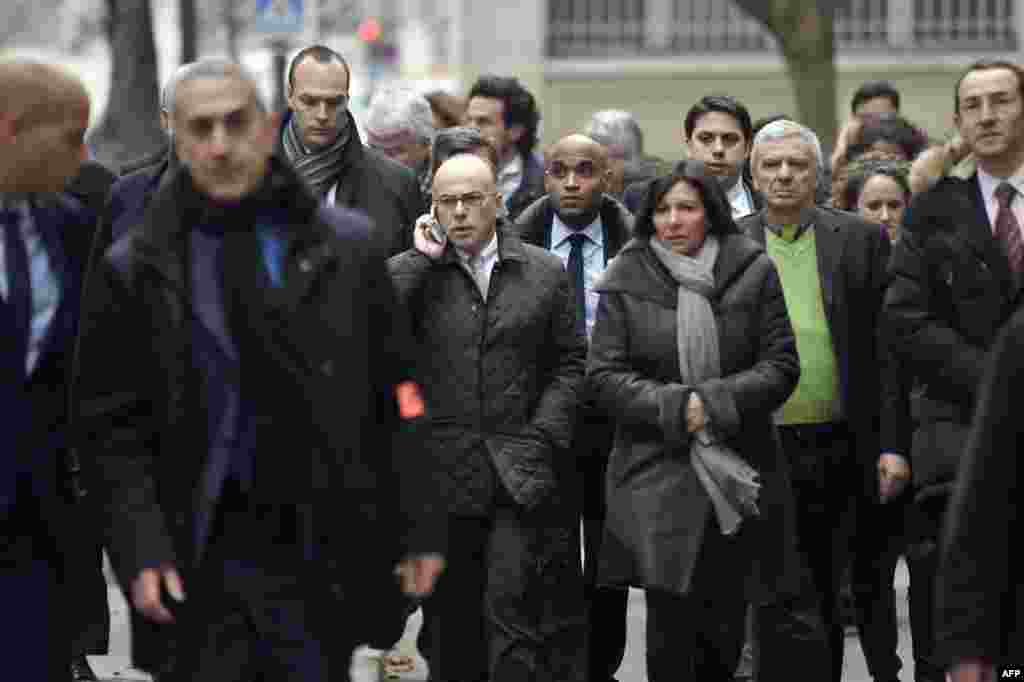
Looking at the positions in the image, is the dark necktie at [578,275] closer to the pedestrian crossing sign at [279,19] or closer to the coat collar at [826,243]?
the coat collar at [826,243]

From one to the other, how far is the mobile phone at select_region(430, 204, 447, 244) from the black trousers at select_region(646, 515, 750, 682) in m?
1.35

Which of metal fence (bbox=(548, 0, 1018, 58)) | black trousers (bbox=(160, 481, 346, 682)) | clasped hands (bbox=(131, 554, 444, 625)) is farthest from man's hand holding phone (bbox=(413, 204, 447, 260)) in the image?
metal fence (bbox=(548, 0, 1018, 58))

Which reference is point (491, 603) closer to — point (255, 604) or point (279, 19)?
point (255, 604)

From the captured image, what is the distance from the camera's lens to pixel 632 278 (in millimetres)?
8109

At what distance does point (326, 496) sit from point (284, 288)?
0.46 metres

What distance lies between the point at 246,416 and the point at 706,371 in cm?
257

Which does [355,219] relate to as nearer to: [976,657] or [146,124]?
[976,657]

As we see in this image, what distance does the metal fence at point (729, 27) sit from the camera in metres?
28.9

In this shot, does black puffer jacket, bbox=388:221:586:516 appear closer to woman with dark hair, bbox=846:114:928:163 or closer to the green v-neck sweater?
the green v-neck sweater

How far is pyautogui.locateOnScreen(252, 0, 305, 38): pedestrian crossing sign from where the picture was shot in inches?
802

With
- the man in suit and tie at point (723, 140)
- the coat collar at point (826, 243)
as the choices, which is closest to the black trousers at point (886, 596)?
the coat collar at point (826, 243)

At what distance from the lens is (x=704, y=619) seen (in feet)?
26.4

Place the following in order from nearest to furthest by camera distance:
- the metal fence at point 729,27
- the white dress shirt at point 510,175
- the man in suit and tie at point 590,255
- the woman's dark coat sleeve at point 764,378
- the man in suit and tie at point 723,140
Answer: the woman's dark coat sleeve at point 764,378 < the man in suit and tie at point 590,255 < the man in suit and tie at point 723,140 < the white dress shirt at point 510,175 < the metal fence at point 729,27

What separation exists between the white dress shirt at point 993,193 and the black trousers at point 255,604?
2.48m
